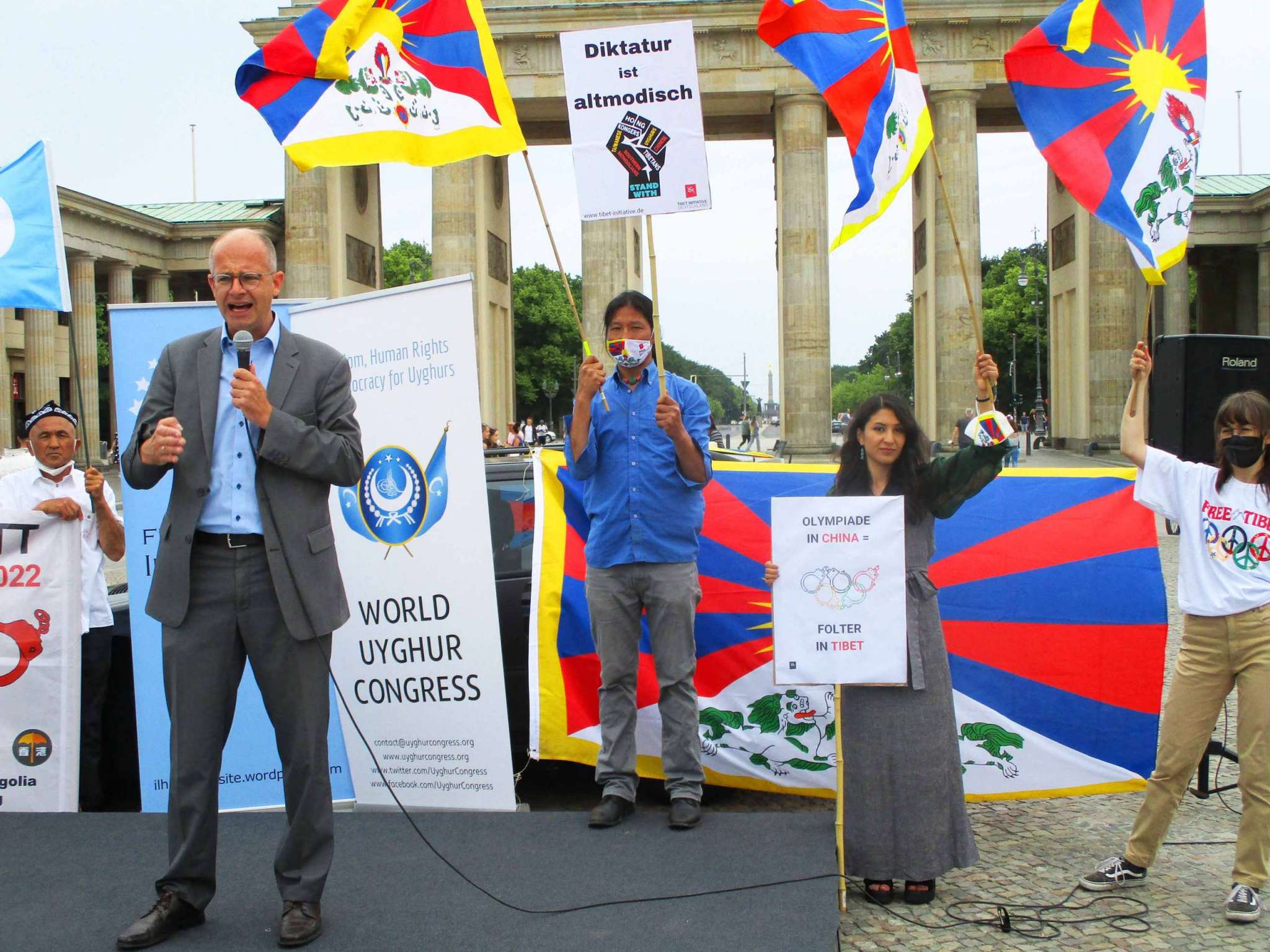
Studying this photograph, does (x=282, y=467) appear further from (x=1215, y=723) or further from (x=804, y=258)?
(x=804, y=258)

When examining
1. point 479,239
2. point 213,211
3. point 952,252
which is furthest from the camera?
point 213,211

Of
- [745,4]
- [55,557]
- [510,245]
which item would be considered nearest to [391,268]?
[510,245]

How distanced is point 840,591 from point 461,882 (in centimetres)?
179

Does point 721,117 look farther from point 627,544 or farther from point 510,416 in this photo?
point 627,544

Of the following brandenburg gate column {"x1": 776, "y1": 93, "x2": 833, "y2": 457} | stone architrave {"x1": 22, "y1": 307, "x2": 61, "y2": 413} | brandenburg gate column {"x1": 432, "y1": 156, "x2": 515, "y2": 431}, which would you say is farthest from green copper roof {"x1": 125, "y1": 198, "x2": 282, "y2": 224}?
brandenburg gate column {"x1": 776, "y1": 93, "x2": 833, "y2": 457}

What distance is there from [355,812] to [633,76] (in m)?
3.52

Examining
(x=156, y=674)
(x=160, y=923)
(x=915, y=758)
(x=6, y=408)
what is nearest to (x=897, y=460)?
(x=915, y=758)

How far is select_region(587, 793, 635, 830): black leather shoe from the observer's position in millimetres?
5277

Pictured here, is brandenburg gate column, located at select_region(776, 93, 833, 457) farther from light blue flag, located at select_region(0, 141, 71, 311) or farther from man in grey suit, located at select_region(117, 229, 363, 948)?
man in grey suit, located at select_region(117, 229, 363, 948)

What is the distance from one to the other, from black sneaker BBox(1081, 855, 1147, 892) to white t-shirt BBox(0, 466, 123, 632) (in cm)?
459

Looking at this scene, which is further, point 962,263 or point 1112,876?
point 962,263

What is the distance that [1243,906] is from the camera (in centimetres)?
447

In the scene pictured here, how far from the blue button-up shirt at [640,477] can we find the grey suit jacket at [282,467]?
1443mm

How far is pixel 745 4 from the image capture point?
133 feet
